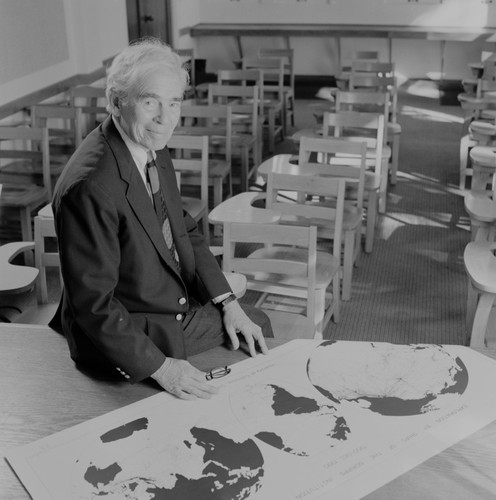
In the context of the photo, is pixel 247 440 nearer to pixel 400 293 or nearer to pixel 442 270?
pixel 400 293

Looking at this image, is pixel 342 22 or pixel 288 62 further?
pixel 342 22

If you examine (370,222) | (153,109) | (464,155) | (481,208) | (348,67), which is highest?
(153,109)

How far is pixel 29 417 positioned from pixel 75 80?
5.73m

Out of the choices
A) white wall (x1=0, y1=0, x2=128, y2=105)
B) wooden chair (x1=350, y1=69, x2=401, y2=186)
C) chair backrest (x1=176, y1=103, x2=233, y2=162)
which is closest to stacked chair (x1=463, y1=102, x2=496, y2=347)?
Result: chair backrest (x1=176, y1=103, x2=233, y2=162)

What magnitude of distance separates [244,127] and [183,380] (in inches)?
184

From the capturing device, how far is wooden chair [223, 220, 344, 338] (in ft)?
9.07

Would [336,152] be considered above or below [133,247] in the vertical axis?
below

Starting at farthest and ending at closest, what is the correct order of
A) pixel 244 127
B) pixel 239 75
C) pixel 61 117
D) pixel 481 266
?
pixel 239 75, pixel 244 127, pixel 61 117, pixel 481 266

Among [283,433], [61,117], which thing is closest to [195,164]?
[61,117]

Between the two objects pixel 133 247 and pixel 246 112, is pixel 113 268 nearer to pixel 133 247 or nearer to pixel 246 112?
pixel 133 247

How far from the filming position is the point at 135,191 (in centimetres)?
191

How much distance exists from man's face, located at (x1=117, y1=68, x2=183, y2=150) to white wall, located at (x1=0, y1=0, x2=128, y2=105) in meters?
4.09

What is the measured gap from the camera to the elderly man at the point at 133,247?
1.80 metres

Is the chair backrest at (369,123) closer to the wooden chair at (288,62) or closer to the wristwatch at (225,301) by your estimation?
the wristwatch at (225,301)
